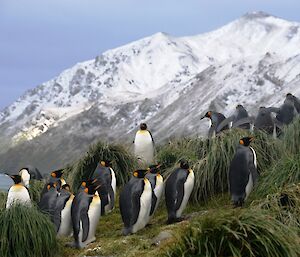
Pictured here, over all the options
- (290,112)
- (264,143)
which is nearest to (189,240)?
(264,143)

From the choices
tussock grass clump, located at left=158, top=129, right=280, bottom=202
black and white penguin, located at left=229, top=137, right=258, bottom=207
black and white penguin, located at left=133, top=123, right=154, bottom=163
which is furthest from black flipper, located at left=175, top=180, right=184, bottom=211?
black and white penguin, located at left=133, top=123, right=154, bottom=163

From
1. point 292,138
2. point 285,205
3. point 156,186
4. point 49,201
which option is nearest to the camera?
point 285,205

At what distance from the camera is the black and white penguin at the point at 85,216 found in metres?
9.76

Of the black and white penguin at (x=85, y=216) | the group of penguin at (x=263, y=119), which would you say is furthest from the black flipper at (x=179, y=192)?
the group of penguin at (x=263, y=119)

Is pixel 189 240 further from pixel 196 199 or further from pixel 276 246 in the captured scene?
pixel 196 199

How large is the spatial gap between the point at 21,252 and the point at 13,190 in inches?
96.1

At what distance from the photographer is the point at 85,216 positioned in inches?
385

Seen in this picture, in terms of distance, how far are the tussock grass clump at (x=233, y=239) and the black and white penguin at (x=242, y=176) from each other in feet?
10.5

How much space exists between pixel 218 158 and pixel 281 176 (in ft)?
6.26

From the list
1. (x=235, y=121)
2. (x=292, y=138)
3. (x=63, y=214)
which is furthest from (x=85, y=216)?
Result: (x=235, y=121)

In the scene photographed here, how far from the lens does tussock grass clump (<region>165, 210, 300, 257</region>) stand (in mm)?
6422

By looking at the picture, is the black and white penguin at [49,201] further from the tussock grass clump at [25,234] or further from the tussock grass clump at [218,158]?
the tussock grass clump at [218,158]

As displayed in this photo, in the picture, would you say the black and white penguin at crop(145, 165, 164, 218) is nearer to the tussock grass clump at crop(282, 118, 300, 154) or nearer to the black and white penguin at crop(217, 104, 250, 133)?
the tussock grass clump at crop(282, 118, 300, 154)

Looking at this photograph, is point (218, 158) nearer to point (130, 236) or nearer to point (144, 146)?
point (130, 236)
